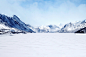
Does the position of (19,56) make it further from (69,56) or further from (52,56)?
(69,56)

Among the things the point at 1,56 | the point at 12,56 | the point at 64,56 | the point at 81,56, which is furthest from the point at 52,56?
the point at 1,56

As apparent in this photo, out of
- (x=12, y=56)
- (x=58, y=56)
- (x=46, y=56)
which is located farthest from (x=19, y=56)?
(x=58, y=56)

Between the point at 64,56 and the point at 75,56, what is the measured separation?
147 cm

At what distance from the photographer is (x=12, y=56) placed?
12.1 meters

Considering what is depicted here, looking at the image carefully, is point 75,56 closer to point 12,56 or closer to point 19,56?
point 19,56

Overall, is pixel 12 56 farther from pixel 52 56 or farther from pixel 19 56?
pixel 52 56

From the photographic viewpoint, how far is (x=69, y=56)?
12258mm

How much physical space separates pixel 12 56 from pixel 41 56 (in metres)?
3.82

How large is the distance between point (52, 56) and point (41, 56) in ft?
4.80

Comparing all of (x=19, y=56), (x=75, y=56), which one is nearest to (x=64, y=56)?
(x=75, y=56)

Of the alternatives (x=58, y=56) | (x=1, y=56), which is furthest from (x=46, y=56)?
(x=1, y=56)

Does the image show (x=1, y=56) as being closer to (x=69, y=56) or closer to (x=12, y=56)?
(x=12, y=56)

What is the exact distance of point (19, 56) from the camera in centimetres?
1209

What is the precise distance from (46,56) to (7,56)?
5.11 meters
